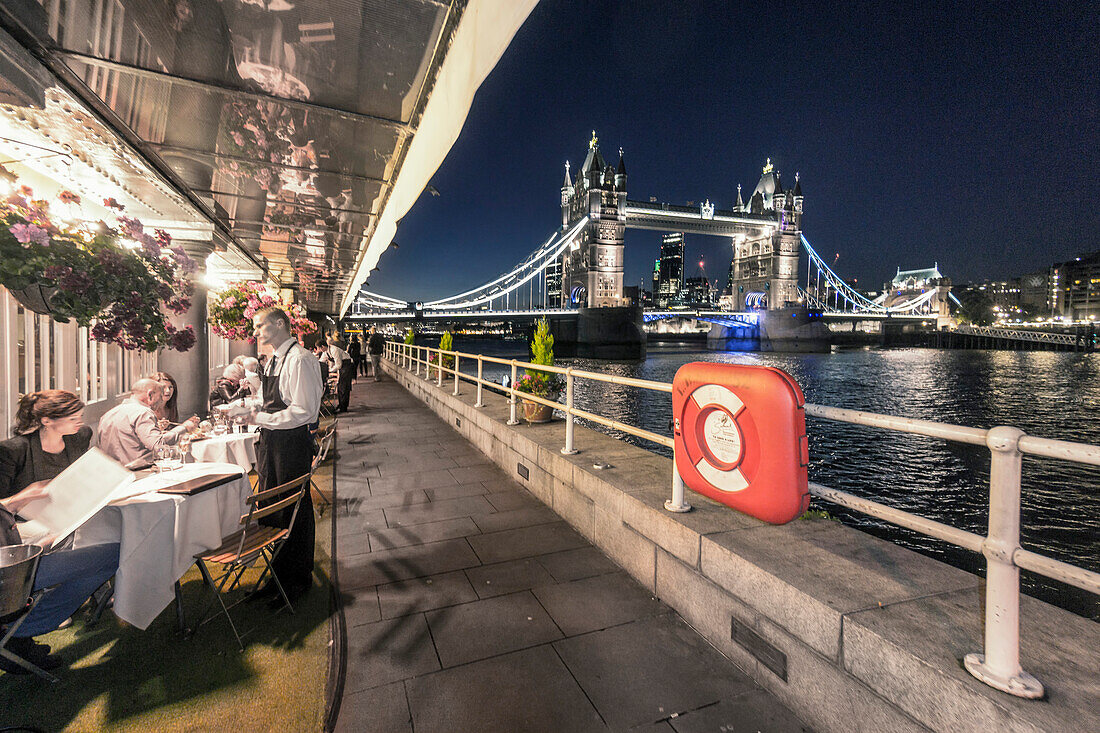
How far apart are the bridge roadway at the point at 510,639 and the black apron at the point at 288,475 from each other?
30 centimetres

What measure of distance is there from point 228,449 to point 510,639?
11.1 feet

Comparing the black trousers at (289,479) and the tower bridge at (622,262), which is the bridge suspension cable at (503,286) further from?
the black trousers at (289,479)

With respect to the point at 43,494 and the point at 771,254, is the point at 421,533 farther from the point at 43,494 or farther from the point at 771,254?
the point at 771,254

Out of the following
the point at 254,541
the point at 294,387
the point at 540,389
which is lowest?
the point at 254,541

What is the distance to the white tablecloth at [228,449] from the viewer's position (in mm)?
4363

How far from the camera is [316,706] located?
2168 millimetres

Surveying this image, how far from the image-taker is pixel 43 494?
102 inches

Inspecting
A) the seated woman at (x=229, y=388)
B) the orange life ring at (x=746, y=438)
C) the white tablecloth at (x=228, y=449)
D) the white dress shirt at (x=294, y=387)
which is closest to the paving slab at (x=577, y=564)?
the orange life ring at (x=746, y=438)

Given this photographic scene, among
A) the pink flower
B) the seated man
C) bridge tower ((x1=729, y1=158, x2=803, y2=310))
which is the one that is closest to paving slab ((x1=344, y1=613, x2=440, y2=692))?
the seated man

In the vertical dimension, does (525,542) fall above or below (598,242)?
below

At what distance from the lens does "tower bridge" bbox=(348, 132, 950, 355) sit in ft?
202

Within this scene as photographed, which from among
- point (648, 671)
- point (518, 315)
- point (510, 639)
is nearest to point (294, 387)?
point (510, 639)

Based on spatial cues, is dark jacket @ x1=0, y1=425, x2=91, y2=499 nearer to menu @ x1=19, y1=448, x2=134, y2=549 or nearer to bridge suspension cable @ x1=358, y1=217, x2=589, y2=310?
menu @ x1=19, y1=448, x2=134, y2=549

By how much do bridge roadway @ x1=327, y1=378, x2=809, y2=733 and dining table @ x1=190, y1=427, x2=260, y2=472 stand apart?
3.58 feet
